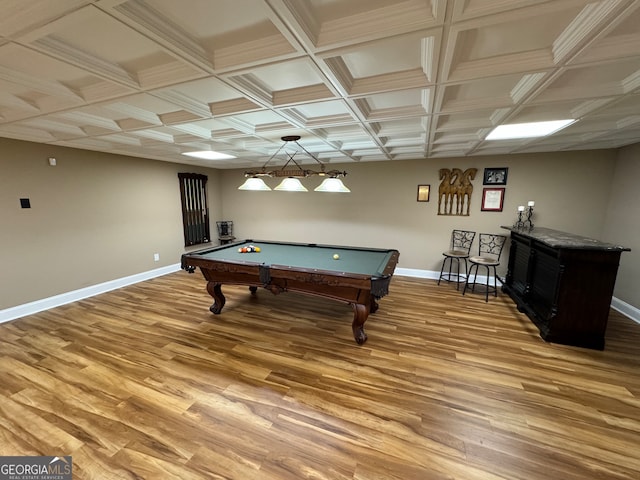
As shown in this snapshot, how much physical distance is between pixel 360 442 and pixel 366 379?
23.4 inches

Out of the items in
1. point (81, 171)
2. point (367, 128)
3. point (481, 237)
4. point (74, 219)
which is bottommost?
point (481, 237)

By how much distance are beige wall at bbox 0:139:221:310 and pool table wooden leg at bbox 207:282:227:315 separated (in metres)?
2.31

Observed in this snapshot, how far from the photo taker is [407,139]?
10.5ft

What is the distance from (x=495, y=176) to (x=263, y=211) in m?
4.78

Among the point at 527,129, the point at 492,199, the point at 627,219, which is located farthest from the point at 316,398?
the point at 627,219

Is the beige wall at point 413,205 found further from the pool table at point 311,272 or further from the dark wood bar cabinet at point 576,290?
the pool table at point 311,272

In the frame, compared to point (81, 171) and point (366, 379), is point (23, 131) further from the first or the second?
point (366, 379)

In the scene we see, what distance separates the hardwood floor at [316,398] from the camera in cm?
152

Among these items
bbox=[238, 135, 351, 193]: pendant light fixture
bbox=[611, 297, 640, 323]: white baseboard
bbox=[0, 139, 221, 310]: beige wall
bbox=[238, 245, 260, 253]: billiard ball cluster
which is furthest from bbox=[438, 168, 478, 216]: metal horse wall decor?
bbox=[0, 139, 221, 310]: beige wall

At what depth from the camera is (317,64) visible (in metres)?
1.44

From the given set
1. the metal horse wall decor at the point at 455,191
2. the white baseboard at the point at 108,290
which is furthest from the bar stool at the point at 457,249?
the metal horse wall decor at the point at 455,191

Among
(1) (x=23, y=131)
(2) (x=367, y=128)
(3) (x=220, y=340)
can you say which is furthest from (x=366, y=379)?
(1) (x=23, y=131)

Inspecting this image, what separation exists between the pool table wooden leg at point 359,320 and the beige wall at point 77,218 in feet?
14.0

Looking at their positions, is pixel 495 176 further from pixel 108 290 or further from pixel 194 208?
pixel 108 290
